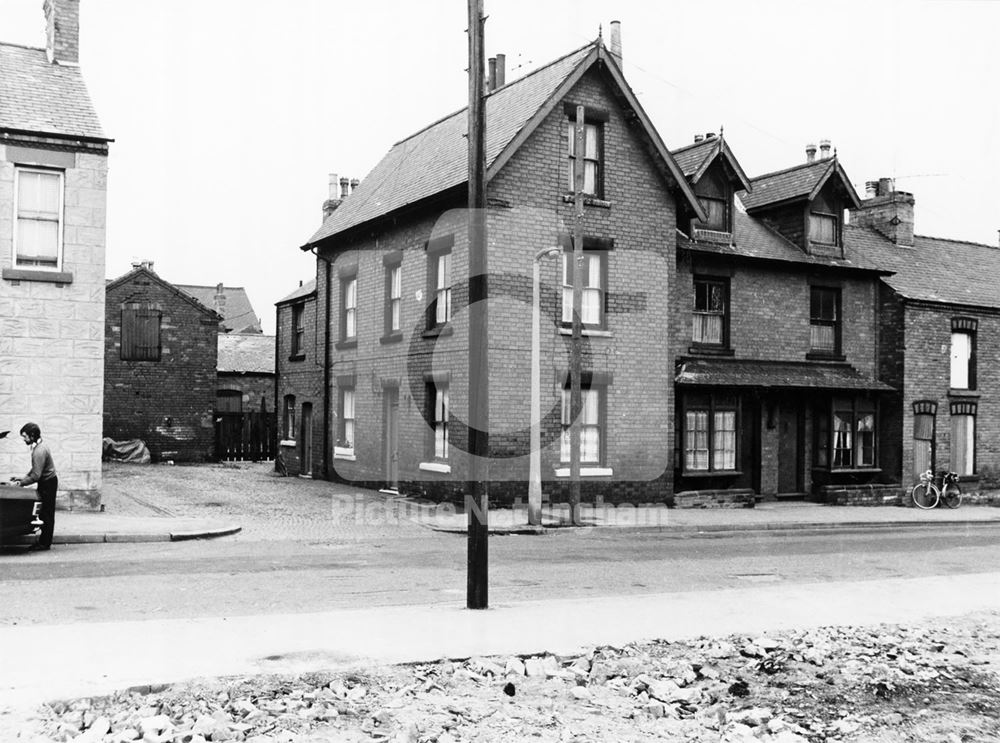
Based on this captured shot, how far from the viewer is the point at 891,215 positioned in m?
30.4

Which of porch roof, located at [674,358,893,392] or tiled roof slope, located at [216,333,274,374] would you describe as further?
tiled roof slope, located at [216,333,274,374]

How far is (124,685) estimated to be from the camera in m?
6.68

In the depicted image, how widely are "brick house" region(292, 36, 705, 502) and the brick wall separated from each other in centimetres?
702

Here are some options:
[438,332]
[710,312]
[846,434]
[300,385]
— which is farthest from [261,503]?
[846,434]

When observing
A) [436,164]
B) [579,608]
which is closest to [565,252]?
[436,164]

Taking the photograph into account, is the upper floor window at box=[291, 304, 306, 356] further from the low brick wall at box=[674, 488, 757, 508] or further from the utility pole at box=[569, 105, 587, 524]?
the utility pole at box=[569, 105, 587, 524]

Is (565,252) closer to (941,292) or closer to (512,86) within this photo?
(512,86)

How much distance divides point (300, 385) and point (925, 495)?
18286 millimetres

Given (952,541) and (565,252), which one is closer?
(952,541)

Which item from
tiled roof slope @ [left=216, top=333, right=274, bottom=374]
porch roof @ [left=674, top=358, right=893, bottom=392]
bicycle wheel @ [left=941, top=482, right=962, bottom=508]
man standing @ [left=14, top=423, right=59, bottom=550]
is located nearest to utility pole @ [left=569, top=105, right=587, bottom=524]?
porch roof @ [left=674, top=358, right=893, bottom=392]

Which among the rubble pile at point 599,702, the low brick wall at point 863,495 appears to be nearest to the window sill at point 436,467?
the low brick wall at point 863,495

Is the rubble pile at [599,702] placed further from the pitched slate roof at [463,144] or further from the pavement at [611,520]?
the pitched slate roof at [463,144]

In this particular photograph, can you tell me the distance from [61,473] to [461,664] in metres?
12.3

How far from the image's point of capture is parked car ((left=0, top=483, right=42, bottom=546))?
1331 cm
